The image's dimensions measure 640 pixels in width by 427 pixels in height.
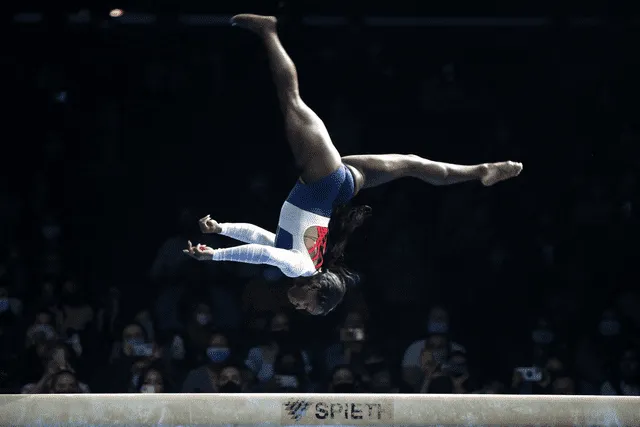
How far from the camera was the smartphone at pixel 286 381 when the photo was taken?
7992 millimetres

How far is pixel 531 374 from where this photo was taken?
8.23 meters

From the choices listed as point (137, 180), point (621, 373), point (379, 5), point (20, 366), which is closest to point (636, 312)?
point (621, 373)

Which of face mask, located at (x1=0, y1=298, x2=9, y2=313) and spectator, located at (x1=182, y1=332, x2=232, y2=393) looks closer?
spectator, located at (x1=182, y1=332, x2=232, y2=393)

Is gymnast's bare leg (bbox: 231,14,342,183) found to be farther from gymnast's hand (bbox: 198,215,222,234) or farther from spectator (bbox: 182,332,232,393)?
spectator (bbox: 182,332,232,393)

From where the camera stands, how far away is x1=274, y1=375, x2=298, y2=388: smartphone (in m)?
7.99

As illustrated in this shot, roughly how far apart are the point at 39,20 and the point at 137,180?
178 cm

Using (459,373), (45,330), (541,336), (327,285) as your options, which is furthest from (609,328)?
(45,330)

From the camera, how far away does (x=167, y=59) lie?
9.09 metres

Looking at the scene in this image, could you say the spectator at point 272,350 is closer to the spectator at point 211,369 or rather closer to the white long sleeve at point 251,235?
the spectator at point 211,369

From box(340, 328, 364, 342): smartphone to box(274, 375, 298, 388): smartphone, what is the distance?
0.55 m

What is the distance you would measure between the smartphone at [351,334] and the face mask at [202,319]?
3.80 ft

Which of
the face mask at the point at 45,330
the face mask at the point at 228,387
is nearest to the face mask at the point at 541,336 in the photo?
the face mask at the point at 228,387

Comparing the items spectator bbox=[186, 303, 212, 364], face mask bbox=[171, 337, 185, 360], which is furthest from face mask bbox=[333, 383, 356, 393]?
face mask bbox=[171, 337, 185, 360]

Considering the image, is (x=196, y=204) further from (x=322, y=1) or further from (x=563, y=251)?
(x=563, y=251)
